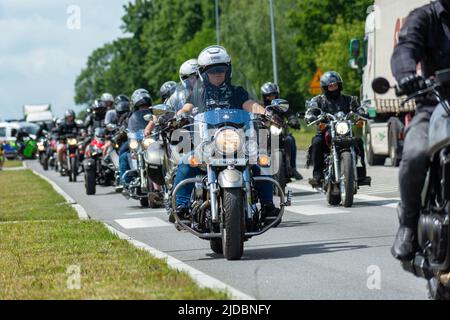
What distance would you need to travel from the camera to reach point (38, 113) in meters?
88.1

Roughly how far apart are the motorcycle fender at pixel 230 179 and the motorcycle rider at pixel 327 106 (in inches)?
273

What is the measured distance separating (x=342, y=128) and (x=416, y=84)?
32.5 feet

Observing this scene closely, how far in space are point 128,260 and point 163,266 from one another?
27.1 inches

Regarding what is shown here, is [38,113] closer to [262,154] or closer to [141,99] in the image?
[141,99]

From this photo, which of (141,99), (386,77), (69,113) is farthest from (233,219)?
(69,113)

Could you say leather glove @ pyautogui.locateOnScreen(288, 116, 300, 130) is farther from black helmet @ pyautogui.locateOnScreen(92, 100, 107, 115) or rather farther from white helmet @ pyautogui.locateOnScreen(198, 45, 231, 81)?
black helmet @ pyautogui.locateOnScreen(92, 100, 107, 115)

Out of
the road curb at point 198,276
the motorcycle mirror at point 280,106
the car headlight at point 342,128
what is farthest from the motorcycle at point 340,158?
the motorcycle mirror at point 280,106

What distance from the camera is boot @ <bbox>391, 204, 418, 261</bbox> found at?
7.05m

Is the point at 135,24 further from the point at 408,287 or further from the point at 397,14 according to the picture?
the point at 408,287

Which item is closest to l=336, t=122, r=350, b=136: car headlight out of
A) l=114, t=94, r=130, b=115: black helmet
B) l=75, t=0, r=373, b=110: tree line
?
l=114, t=94, r=130, b=115: black helmet

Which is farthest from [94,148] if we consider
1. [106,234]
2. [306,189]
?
[106,234]

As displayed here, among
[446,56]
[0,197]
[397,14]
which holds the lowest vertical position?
[0,197]

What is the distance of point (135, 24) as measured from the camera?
12294cm

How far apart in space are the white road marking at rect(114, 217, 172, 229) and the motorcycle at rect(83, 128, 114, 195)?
771 cm
